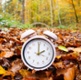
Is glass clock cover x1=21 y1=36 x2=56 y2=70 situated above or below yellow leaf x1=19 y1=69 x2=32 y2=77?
above

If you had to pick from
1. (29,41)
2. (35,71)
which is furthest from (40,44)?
(35,71)

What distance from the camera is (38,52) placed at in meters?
1.50

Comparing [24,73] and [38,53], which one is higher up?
[38,53]

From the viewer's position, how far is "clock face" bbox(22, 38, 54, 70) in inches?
57.5

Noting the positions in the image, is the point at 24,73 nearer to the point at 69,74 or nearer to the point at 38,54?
the point at 38,54

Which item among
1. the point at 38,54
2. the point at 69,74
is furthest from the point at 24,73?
the point at 69,74

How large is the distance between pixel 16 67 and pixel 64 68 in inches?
11.7

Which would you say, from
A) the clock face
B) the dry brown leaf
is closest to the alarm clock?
the clock face

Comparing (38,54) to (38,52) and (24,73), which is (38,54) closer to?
(38,52)

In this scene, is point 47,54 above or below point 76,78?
above

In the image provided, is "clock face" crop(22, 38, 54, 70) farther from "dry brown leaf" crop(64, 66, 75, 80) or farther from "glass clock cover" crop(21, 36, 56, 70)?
"dry brown leaf" crop(64, 66, 75, 80)

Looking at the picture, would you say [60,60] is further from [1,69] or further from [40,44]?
[1,69]

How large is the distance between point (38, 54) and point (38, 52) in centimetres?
1

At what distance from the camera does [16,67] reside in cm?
156
